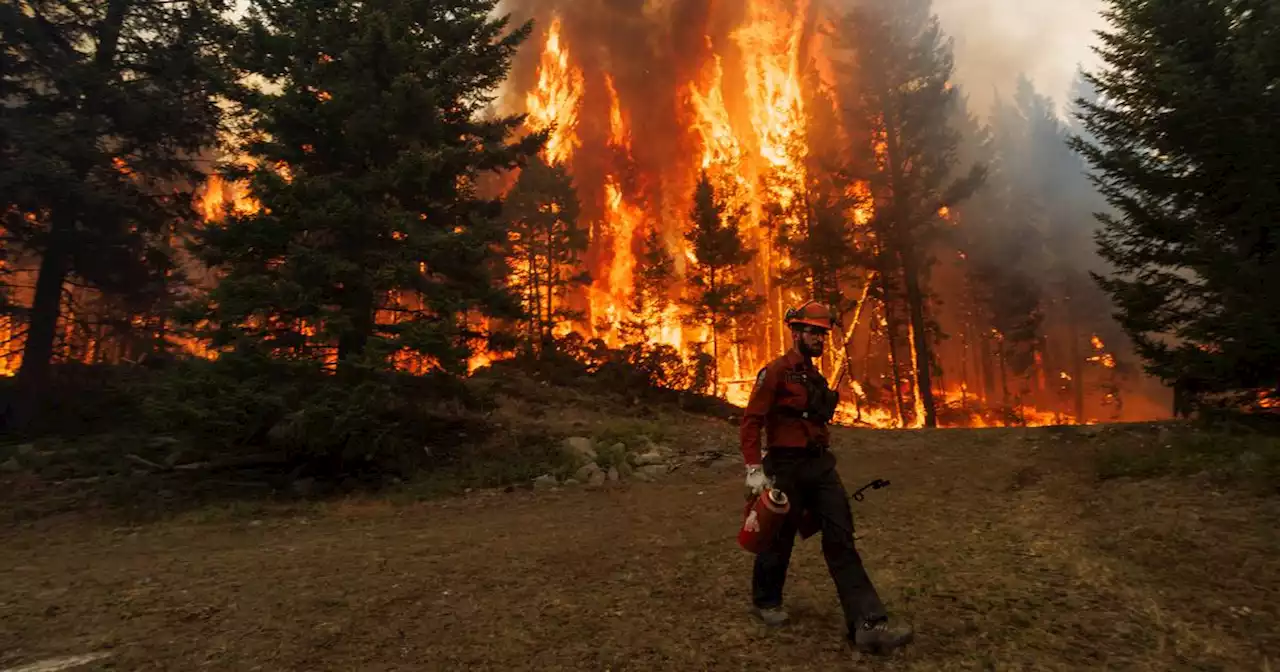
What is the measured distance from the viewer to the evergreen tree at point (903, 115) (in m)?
26.0

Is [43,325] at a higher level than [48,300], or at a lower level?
lower

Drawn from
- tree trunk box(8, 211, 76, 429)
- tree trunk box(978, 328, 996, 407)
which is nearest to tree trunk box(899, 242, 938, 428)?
tree trunk box(8, 211, 76, 429)

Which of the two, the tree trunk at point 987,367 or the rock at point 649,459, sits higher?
the tree trunk at point 987,367

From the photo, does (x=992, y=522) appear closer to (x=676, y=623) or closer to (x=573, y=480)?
(x=676, y=623)

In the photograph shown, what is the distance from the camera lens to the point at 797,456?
4.62 metres

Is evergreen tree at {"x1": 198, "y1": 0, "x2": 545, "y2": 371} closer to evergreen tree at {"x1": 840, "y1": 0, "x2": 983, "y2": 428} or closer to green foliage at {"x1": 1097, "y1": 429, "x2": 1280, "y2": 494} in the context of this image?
green foliage at {"x1": 1097, "y1": 429, "x2": 1280, "y2": 494}

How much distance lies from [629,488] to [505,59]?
417 inches

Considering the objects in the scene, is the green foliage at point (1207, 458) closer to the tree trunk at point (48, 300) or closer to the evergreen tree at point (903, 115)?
the evergreen tree at point (903, 115)

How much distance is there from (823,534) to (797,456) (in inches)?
23.2

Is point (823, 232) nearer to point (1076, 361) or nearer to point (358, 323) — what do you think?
point (1076, 361)

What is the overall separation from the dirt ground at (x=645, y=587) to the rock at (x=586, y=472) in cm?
279

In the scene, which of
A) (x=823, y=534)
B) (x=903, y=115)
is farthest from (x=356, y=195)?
(x=903, y=115)

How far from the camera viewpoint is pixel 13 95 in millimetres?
→ 14078

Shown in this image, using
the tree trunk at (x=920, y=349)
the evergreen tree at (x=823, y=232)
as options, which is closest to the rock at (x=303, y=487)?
the tree trunk at (x=920, y=349)
